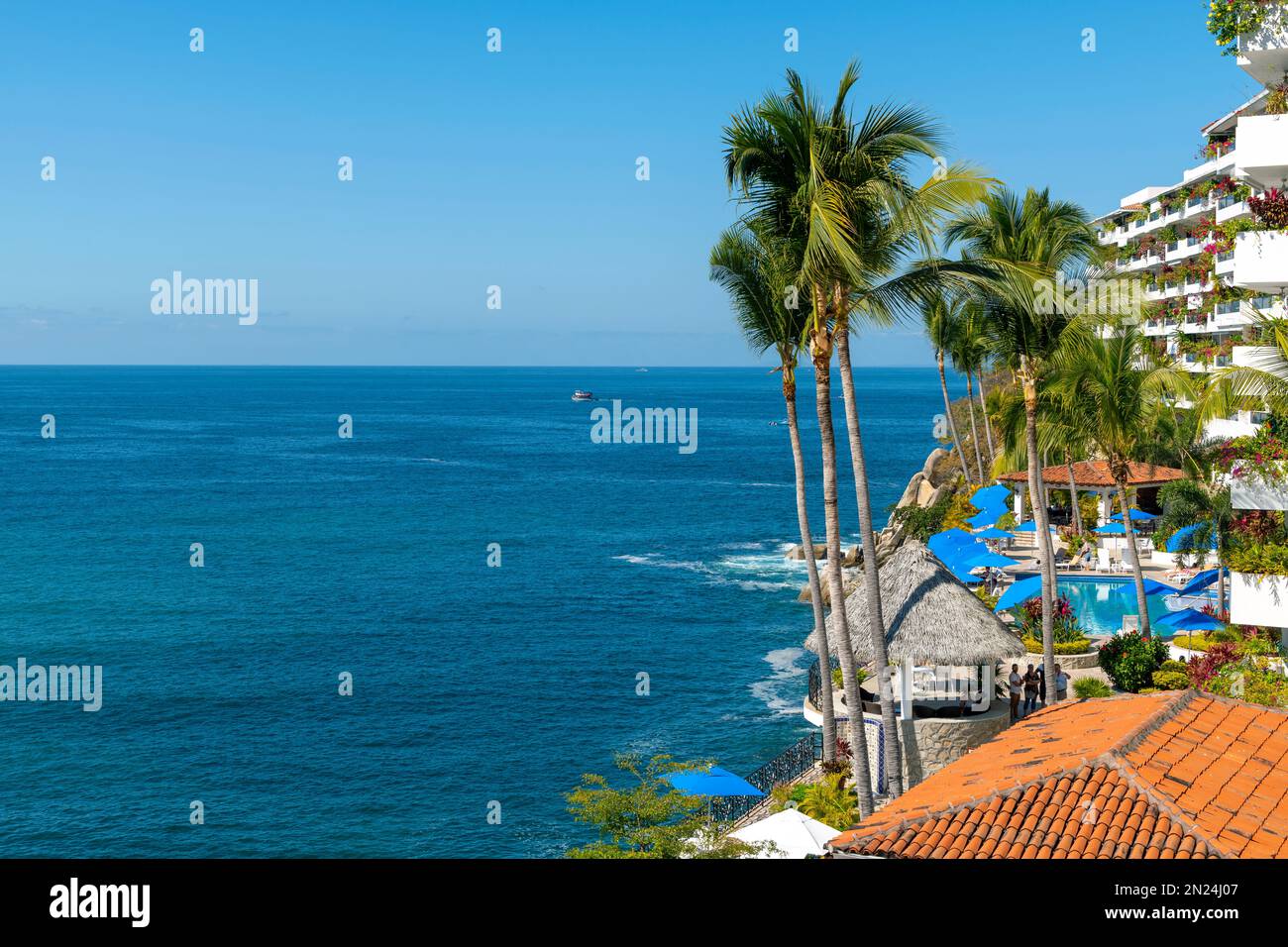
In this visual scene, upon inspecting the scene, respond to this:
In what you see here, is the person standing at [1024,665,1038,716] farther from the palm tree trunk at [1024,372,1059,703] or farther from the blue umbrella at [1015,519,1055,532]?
the blue umbrella at [1015,519,1055,532]

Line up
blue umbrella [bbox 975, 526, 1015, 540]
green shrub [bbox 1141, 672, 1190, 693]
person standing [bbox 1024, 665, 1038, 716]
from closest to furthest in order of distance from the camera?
person standing [bbox 1024, 665, 1038, 716] → green shrub [bbox 1141, 672, 1190, 693] → blue umbrella [bbox 975, 526, 1015, 540]

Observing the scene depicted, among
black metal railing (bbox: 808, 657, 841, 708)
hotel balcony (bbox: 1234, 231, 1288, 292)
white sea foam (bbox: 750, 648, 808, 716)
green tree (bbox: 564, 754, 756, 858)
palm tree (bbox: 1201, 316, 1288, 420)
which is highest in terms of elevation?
hotel balcony (bbox: 1234, 231, 1288, 292)

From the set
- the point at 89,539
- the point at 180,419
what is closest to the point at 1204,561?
the point at 89,539

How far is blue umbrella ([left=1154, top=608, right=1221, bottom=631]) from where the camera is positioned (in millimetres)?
29875

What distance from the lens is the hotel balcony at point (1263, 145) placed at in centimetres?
2498

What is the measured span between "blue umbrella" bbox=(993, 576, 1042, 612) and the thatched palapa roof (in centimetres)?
1078

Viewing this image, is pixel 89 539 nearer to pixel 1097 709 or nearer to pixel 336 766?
pixel 336 766

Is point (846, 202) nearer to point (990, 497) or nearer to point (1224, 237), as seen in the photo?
point (1224, 237)

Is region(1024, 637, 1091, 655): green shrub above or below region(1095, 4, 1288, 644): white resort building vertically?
below

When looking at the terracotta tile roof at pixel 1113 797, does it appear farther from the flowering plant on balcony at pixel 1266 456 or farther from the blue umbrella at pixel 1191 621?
the blue umbrella at pixel 1191 621

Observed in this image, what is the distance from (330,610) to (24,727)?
1941 cm


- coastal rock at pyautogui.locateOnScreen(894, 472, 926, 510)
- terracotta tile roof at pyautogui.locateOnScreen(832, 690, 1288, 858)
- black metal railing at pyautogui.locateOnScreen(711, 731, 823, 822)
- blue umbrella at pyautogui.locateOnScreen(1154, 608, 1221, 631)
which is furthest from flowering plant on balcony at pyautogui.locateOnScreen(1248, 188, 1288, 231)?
coastal rock at pyautogui.locateOnScreen(894, 472, 926, 510)

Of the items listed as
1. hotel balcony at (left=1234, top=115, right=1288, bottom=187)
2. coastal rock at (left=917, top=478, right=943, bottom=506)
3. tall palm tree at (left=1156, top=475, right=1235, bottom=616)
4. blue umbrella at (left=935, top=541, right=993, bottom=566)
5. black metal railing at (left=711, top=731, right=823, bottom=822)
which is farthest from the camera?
coastal rock at (left=917, top=478, right=943, bottom=506)

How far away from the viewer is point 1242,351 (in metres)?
30.4
